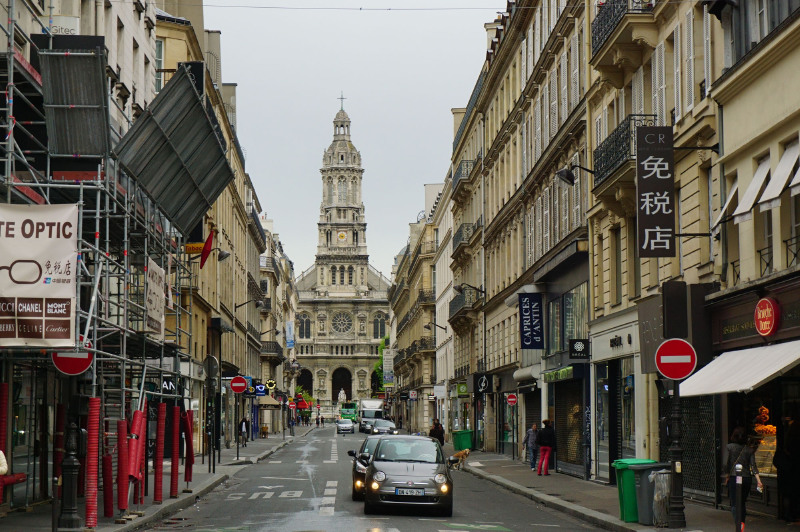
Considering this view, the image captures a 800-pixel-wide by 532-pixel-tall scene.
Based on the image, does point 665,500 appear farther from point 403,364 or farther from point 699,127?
point 403,364

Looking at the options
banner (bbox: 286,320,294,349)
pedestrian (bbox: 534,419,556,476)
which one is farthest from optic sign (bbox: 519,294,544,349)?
banner (bbox: 286,320,294,349)

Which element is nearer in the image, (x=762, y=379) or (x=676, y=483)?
(x=762, y=379)

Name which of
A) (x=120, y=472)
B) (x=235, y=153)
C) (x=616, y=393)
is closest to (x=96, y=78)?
(x=120, y=472)

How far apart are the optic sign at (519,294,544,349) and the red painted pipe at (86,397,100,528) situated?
24163mm

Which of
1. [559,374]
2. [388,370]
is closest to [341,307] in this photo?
[388,370]

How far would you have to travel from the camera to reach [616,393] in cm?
2969

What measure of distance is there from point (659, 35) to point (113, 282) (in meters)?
15.0

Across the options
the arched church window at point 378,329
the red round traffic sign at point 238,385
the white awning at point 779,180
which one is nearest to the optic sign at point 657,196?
the white awning at point 779,180

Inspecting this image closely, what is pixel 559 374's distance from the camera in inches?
1357

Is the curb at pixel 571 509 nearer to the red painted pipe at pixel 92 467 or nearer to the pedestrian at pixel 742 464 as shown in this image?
the pedestrian at pixel 742 464

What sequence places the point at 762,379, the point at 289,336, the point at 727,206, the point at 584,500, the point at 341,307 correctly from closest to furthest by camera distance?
the point at 762,379
the point at 727,206
the point at 584,500
the point at 289,336
the point at 341,307

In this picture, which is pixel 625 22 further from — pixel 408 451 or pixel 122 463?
pixel 122 463

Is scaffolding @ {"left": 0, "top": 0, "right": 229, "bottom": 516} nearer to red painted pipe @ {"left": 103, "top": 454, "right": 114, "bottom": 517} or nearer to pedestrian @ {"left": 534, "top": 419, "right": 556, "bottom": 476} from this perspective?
red painted pipe @ {"left": 103, "top": 454, "right": 114, "bottom": 517}

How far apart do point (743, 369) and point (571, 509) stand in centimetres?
522
